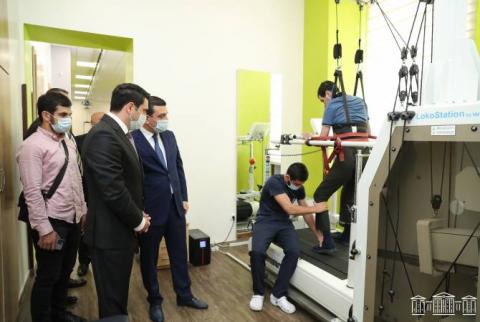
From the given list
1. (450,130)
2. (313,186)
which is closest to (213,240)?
(313,186)

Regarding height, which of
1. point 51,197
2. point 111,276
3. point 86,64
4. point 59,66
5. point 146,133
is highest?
point 86,64

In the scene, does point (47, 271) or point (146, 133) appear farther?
point (146, 133)

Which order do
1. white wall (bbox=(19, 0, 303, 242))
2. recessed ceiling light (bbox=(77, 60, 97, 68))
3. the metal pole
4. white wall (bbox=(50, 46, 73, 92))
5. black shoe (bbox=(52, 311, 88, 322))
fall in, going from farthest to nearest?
recessed ceiling light (bbox=(77, 60, 97, 68)) < white wall (bbox=(50, 46, 73, 92)) < white wall (bbox=(19, 0, 303, 242)) < black shoe (bbox=(52, 311, 88, 322)) < the metal pole

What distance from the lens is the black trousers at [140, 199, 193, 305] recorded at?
240 cm

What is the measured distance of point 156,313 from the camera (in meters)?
2.42

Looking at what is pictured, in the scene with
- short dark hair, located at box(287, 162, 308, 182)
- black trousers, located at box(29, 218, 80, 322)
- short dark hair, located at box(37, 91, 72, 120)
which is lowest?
black trousers, located at box(29, 218, 80, 322)

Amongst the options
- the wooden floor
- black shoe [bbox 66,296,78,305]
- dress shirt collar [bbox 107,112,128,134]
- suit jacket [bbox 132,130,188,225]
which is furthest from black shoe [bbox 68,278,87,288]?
dress shirt collar [bbox 107,112,128,134]

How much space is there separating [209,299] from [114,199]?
1.48 m

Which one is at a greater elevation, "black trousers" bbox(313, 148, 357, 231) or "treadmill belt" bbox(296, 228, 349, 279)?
"black trousers" bbox(313, 148, 357, 231)

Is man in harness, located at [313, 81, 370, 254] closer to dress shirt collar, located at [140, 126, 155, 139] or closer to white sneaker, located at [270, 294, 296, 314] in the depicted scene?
white sneaker, located at [270, 294, 296, 314]

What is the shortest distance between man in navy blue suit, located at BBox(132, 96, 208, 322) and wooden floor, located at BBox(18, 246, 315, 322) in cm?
12

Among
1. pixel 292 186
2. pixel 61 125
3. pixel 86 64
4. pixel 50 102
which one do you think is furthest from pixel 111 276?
pixel 86 64

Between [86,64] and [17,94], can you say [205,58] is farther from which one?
[86,64]

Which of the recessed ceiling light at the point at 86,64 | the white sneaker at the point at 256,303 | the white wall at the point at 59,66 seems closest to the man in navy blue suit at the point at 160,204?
the white sneaker at the point at 256,303
